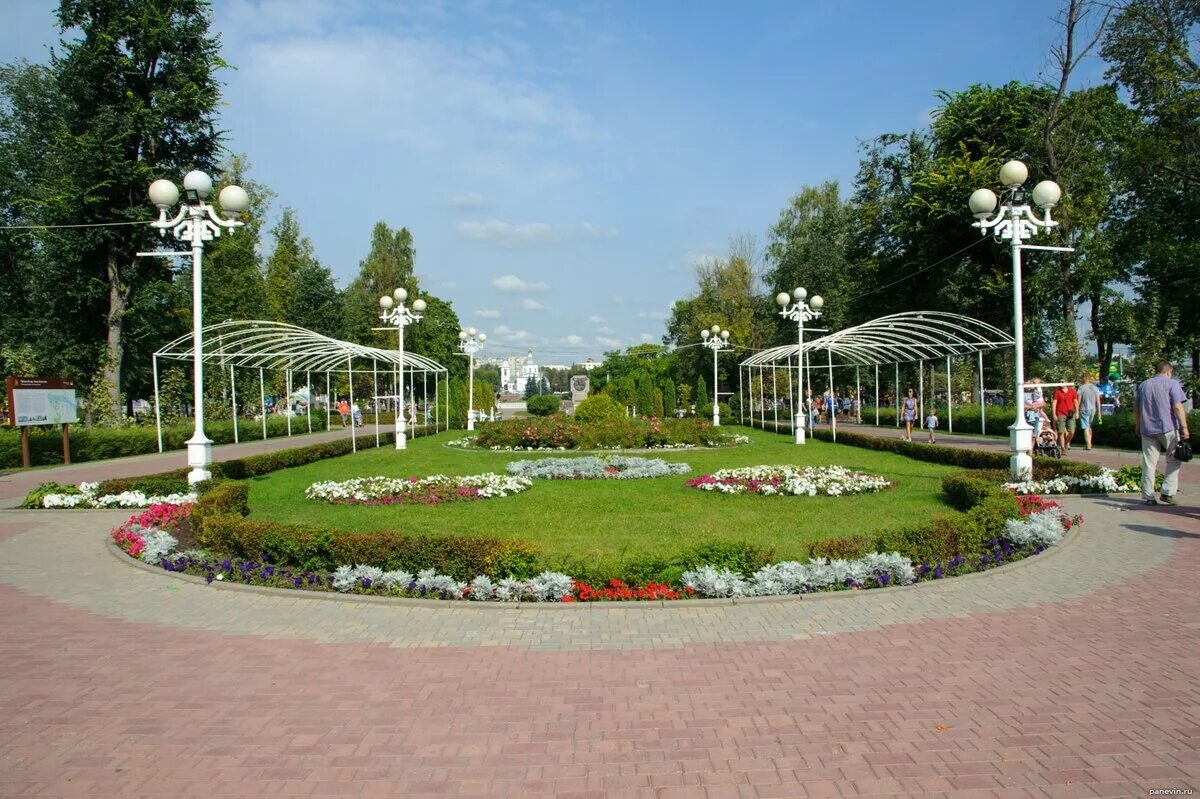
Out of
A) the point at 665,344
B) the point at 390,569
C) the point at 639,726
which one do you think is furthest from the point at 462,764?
the point at 665,344

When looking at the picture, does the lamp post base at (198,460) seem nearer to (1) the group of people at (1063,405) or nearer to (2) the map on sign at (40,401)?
(2) the map on sign at (40,401)

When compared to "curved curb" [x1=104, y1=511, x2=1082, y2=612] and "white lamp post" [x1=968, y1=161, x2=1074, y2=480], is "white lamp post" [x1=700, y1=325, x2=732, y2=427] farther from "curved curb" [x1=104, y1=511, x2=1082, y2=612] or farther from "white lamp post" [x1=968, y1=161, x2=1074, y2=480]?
"curved curb" [x1=104, y1=511, x2=1082, y2=612]

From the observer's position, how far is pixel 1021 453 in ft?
40.0

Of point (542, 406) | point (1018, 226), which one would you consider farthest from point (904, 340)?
point (542, 406)

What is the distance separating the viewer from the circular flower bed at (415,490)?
474 inches

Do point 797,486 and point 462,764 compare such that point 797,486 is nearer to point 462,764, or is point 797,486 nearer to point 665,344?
point 462,764

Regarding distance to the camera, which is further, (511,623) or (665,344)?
(665,344)

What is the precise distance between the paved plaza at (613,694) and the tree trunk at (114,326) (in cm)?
2466

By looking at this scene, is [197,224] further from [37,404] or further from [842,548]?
[842,548]

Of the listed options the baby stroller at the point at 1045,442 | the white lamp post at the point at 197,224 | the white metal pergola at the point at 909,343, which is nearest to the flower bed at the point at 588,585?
the white lamp post at the point at 197,224

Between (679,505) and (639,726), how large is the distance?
7343 mm

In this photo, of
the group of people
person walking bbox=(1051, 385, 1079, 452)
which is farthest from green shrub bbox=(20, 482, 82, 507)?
person walking bbox=(1051, 385, 1079, 452)

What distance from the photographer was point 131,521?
369 inches

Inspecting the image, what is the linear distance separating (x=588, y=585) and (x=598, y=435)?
16578 mm
